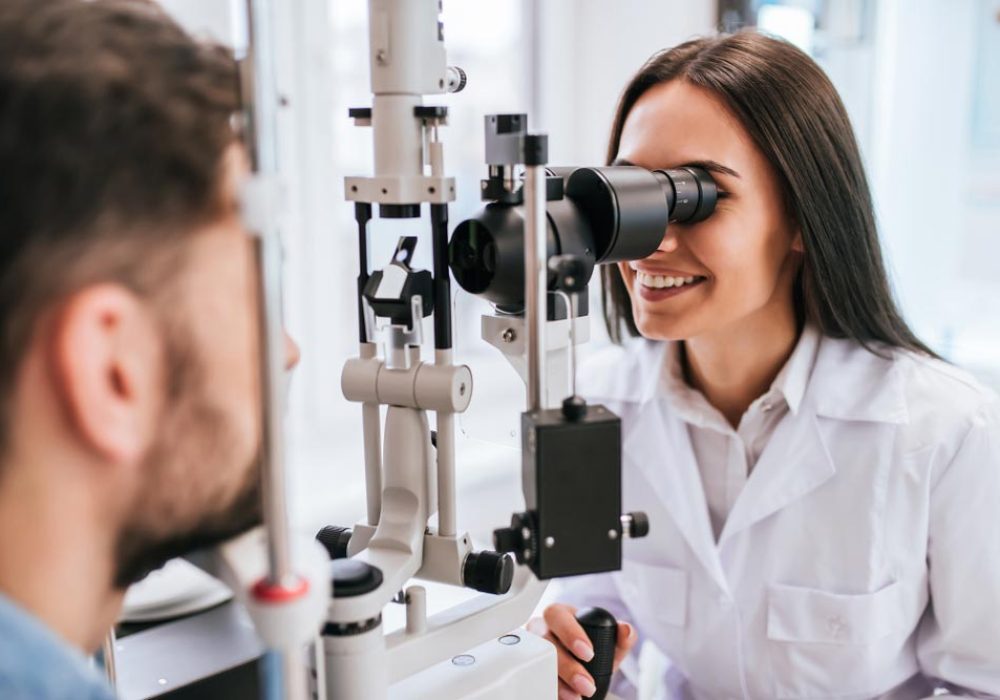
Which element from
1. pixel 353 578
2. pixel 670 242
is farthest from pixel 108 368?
pixel 670 242

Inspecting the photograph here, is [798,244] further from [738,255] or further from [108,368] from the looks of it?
[108,368]

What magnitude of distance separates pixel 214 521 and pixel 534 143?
0.36 meters

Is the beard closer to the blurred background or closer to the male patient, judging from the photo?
the male patient

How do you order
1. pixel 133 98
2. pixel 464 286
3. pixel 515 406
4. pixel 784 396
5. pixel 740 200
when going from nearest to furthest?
pixel 133 98
pixel 464 286
pixel 515 406
pixel 740 200
pixel 784 396

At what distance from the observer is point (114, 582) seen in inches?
25.5

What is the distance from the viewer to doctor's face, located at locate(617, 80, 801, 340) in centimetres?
123

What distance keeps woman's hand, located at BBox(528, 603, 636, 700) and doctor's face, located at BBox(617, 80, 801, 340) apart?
0.40 metres

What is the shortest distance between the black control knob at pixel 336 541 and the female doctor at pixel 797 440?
0.37 metres

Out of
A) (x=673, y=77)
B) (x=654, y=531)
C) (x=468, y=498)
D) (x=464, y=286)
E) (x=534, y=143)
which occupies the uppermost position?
(x=673, y=77)

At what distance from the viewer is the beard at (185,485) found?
0.62m

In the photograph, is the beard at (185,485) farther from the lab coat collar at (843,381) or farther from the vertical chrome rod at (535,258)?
the lab coat collar at (843,381)

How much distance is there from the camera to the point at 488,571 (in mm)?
855

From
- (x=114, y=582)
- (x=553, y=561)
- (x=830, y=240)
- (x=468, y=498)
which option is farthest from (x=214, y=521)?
(x=468, y=498)

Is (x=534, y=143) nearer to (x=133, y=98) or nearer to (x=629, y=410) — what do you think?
(x=133, y=98)
